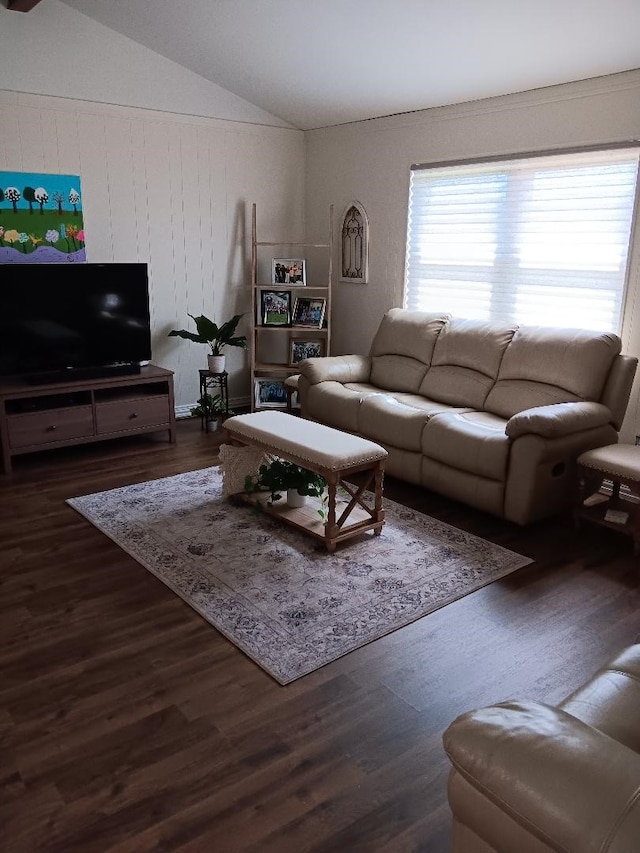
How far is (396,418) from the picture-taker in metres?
4.06

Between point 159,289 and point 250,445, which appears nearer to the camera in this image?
point 250,445

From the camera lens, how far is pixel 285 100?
208 inches

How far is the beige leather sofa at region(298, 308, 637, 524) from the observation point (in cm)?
347

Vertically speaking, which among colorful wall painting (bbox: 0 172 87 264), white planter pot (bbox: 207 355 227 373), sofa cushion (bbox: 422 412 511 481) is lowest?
sofa cushion (bbox: 422 412 511 481)

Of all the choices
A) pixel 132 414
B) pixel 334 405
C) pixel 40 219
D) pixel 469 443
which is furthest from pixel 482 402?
pixel 40 219

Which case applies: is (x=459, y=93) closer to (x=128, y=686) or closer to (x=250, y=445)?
(x=250, y=445)

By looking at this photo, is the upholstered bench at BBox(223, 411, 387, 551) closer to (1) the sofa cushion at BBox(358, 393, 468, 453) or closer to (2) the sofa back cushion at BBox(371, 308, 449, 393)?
(1) the sofa cushion at BBox(358, 393, 468, 453)

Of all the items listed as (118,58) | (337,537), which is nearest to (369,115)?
(118,58)

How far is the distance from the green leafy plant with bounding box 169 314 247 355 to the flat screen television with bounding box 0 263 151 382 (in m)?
0.43

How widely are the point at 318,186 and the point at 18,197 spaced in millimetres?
2432

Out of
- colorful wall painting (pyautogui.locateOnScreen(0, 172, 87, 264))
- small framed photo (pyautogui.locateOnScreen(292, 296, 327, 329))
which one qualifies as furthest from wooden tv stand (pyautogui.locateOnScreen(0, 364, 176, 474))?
small framed photo (pyautogui.locateOnScreen(292, 296, 327, 329))

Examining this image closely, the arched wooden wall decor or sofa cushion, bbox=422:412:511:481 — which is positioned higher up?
the arched wooden wall decor

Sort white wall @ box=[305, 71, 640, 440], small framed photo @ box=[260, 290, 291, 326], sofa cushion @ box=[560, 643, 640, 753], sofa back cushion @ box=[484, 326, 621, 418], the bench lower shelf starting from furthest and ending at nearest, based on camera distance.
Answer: small framed photo @ box=[260, 290, 291, 326] → white wall @ box=[305, 71, 640, 440] → sofa back cushion @ box=[484, 326, 621, 418] → the bench lower shelf → sofa cushion @ box=[560, 643, 640, 753]

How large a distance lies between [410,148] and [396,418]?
2.20 metres
